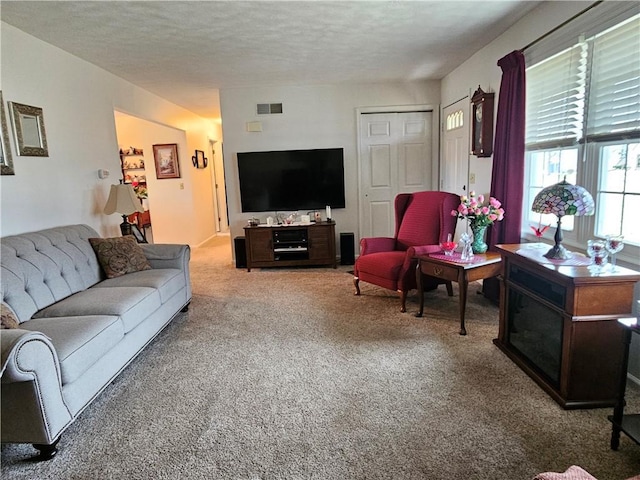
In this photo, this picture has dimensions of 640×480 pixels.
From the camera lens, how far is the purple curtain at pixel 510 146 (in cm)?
308

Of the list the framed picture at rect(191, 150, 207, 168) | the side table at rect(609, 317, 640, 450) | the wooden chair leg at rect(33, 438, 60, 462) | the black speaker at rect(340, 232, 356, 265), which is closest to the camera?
the side table at rect(609, 317, 640, 450)

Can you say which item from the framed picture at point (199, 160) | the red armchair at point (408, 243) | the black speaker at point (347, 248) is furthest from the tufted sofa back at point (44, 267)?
the framed picture at point (199, 160)

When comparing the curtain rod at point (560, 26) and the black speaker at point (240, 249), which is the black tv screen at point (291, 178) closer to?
the black speaker at point (240, 249)

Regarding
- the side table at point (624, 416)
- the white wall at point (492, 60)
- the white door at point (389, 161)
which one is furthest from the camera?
the white door at point (389, 161)

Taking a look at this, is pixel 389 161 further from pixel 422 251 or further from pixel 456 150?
pixel 422 251

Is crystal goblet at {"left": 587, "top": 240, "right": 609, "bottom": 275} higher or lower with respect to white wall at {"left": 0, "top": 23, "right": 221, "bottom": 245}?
lower

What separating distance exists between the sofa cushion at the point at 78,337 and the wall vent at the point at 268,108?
3730mm

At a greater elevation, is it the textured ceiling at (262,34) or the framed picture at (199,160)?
the textured ceiling at (262,34)

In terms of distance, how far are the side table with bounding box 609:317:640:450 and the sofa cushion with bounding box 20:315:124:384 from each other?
254 cm

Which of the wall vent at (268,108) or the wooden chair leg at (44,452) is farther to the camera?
the wall vent at (268,108)

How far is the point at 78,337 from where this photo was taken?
2014 mm

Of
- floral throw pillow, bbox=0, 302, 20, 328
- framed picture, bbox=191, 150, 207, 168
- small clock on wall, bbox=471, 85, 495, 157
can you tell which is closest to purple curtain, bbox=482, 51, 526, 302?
small clock on wall, bbox=471, 85, 495, 157

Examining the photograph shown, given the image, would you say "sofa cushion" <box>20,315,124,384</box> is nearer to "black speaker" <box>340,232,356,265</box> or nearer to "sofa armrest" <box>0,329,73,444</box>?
"sofa armrest" <box>0,329,73,444</box>

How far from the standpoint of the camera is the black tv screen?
208 inches
